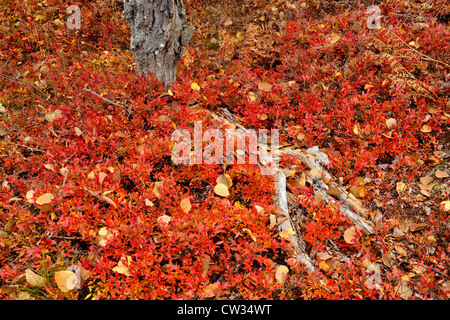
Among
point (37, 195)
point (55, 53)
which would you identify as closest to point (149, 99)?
point (37, 195)

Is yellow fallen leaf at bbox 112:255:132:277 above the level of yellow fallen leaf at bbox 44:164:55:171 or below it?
below

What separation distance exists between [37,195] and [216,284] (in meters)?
1.87

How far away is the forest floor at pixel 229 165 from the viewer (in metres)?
2.41

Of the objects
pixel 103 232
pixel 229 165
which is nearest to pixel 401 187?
pixel 229 165

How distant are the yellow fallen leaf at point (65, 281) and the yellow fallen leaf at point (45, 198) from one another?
726 millimetres

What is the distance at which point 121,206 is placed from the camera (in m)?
2.79

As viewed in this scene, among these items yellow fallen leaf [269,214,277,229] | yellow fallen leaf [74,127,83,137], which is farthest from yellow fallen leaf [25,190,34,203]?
yellow fallen leaf [269,214,277,229]

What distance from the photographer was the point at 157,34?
3.49 meters

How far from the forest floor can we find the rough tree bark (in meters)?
0.26

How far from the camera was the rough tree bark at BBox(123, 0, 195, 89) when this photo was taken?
332 cm

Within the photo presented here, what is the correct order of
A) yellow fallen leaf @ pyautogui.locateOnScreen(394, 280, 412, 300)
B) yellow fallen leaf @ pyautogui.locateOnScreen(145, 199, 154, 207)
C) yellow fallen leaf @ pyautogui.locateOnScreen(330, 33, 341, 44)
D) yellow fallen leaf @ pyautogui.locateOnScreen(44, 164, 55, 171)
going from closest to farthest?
yellow fallen leaf @ pyautogui.locateOnScreen(394, 280, 412, 300) < yellow fallen leaf @ pyautogui.locateOnScreen(145, 199, 154, 207) < yellow fallen leaf @ pyautogui.locateOnScreen(44, 164, 55, 171) < yellow fallen leaf @ pyautogui.locateOnScreen(330, 33, 341, 44)

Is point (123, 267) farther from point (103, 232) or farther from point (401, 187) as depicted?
point (401, 187)

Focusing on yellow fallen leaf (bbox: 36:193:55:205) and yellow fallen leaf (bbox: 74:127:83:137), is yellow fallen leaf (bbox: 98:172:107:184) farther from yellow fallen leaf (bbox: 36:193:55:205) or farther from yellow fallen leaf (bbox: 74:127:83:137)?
yellow fallen leaf (bbox: 74:127:83:137)

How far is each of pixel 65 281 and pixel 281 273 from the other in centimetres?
171
